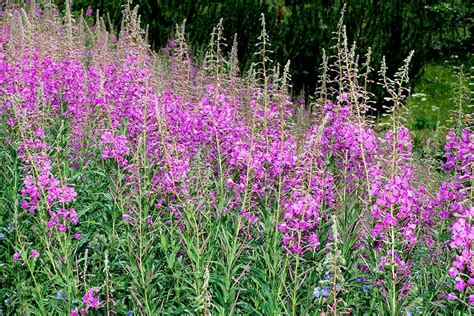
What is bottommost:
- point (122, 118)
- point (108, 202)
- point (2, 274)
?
point (2, 274)

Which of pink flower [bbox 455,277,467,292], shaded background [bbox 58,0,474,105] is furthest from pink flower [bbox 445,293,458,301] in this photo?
shaded background [bbox 58,0,474,105]

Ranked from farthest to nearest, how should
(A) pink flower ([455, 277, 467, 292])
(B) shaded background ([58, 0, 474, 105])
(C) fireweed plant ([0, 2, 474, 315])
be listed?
(B) shaded background ([58, 0, 474, 105])
(C) fireweed plant ([0, 2, 474, 315])
(A) pink flower ([455, 277, 467, 292])

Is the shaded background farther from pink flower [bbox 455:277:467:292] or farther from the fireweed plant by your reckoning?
pink flower [bbox 455:277:467:292]

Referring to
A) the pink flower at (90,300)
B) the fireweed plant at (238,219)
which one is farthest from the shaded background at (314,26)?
the pink flower at (90,300)

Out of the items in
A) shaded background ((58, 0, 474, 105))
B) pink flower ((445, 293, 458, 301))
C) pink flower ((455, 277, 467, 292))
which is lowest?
shaded background ((58, 0, 474, 105))

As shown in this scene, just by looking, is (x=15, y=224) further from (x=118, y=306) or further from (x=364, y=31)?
(x=364, y=31)

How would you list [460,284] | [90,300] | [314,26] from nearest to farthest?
[460,284] < [90,300] < [314,26]

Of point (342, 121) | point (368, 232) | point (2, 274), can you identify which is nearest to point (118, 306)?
point (2, 274)

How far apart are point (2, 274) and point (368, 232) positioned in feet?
7.61

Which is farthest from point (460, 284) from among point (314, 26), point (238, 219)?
point (314, 26)

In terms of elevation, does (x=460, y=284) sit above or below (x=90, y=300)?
above

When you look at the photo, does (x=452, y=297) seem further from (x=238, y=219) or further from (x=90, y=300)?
(x=90, y=300)

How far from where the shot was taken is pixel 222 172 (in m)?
4.39

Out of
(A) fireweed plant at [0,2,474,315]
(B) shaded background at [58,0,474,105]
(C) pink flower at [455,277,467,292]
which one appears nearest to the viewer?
(C) pink flower at [455,277,467,292]
